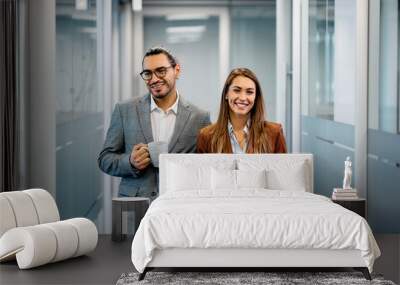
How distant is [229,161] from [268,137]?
0.42 metres

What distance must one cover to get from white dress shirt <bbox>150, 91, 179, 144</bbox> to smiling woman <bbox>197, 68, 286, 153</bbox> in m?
0.31

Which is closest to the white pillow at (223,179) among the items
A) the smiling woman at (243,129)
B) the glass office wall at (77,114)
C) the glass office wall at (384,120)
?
the smiling woman at (243,129)

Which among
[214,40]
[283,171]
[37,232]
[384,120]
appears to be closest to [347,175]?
[384,120]

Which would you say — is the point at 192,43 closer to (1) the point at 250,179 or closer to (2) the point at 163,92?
(2) the point at 163,92

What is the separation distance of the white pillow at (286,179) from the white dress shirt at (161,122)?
105 cm

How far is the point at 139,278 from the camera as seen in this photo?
609 cm

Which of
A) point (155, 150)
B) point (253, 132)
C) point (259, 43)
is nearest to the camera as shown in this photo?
point (253, 132)

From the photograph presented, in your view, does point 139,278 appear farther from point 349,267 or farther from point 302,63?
point 302,63

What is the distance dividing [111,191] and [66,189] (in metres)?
0.77

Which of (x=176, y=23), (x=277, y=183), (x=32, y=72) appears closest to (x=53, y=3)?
(x=32, y=72)

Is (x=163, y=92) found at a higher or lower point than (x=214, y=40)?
lower

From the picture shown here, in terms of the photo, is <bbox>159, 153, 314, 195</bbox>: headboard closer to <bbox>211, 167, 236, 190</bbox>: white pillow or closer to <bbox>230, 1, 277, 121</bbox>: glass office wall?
<bbox>211, 167, 236, 190</bbox>: white pillow

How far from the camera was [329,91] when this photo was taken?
347 inches

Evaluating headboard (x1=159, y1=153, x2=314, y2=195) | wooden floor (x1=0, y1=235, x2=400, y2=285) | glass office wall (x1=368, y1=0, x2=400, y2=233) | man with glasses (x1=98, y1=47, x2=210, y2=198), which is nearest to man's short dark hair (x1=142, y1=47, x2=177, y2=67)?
man with glasses (x1=98, y1=47, x2=210, y2=198)
